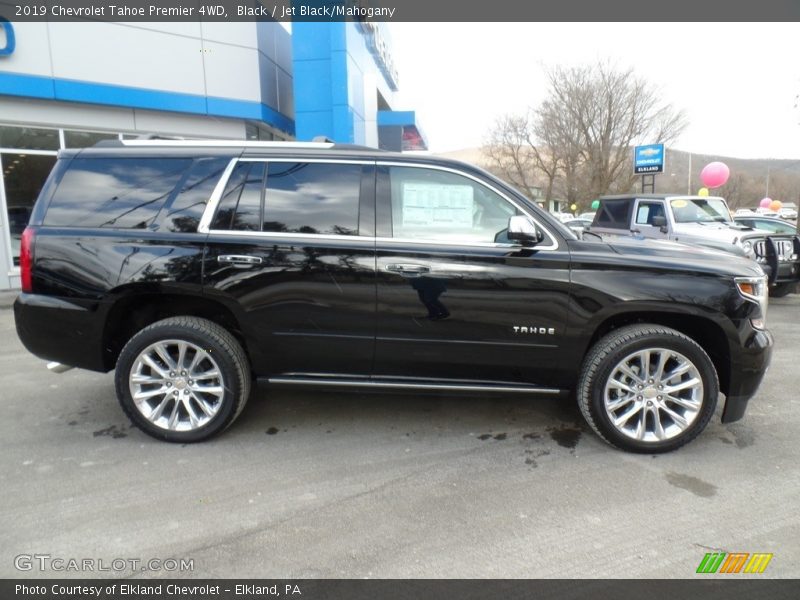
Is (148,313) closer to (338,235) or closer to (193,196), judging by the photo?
(193,196)

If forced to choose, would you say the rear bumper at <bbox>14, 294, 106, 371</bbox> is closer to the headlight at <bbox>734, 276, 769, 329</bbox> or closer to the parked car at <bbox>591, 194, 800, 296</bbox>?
the headlight at <bbox>734, 276, 769, 329</bbox>

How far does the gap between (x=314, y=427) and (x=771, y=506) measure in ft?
9.38

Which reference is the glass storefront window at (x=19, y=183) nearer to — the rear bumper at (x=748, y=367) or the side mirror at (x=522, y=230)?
the side mirror at (x=522, y=230)

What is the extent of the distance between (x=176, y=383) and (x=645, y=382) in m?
3.11

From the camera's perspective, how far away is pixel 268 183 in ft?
11.4

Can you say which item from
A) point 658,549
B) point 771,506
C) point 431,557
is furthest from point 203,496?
point 771,506

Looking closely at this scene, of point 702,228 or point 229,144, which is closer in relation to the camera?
point 229,144

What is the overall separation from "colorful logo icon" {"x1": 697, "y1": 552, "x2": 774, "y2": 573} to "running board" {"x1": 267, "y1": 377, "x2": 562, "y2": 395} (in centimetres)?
128

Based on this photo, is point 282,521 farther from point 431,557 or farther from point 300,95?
point 300,95

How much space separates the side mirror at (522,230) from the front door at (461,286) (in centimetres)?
9

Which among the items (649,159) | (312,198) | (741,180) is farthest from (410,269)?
(741,180)

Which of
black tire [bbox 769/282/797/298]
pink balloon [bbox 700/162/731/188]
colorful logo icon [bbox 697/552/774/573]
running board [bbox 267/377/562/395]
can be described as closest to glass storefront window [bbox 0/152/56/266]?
running board [bbox 267/377/562/395]
